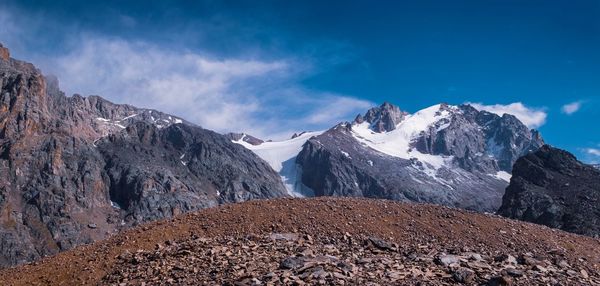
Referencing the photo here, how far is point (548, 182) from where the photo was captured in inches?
5856

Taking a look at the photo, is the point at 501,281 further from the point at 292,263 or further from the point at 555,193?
the point at 555,193

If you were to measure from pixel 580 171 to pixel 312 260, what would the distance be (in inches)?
5724

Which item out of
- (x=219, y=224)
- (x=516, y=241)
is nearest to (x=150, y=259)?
(x=219, y=224)

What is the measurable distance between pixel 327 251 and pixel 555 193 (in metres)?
132

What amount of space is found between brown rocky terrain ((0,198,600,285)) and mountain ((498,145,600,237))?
8396 cm

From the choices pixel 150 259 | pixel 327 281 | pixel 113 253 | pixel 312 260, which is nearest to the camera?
pixel 327 281

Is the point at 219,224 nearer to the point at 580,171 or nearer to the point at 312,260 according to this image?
the point at 312,260

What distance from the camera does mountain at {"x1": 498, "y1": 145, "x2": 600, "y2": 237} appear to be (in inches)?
4318

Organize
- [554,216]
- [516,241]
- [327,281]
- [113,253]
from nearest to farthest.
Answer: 1. [327,281]
2. [113,253]
3. [516,241]
4. [554,216]

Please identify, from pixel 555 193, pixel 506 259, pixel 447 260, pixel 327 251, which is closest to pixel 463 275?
pixel 447 260

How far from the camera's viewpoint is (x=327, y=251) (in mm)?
20453

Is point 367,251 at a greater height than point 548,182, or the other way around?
point 548,182

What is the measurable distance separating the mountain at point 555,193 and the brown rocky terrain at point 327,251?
275ft

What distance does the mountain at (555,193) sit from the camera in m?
110
